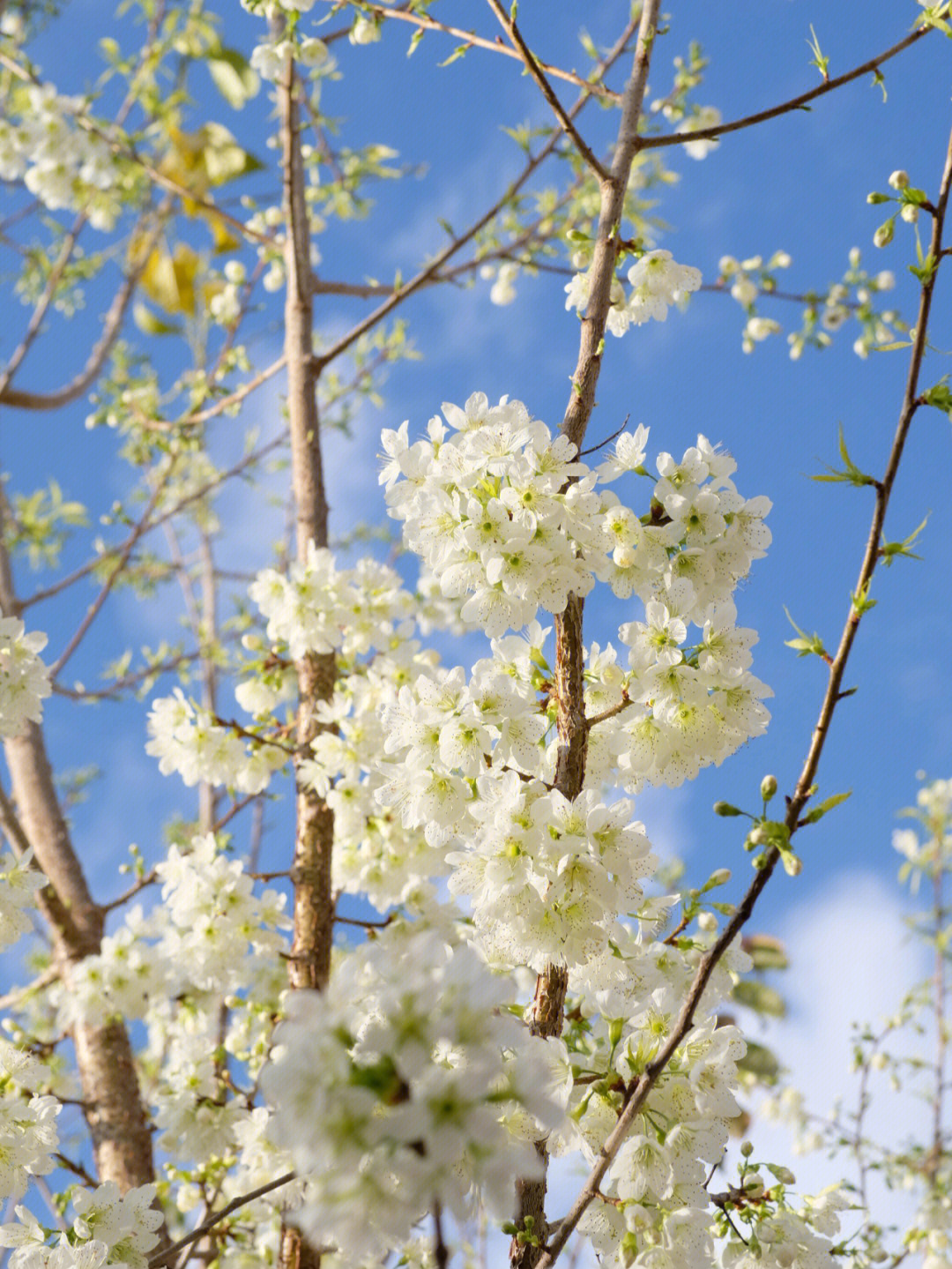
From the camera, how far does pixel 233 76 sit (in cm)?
503

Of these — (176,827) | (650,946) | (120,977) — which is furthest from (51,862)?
(650,946)

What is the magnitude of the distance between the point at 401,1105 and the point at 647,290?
1989 mm

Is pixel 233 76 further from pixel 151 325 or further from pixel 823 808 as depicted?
pixel 823 808

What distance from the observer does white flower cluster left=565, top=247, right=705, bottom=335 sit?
2396 millimetres

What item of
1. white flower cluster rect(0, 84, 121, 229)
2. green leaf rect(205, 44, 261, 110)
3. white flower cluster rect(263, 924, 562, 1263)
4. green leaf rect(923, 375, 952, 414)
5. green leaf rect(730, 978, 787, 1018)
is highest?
green leaf rect(205, 44, 261, 110)

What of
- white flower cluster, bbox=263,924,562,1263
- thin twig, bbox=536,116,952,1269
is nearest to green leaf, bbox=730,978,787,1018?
thin twig, bbox=536,116,952,1269

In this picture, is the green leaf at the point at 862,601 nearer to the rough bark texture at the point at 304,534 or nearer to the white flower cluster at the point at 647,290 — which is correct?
the white flower cluster at the point at 647,290

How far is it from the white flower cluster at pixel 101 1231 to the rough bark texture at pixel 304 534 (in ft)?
1.52

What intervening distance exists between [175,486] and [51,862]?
9.01 feet

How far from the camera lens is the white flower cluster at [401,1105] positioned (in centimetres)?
93

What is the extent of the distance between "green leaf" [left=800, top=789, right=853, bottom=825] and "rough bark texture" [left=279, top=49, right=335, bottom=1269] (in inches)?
68.7

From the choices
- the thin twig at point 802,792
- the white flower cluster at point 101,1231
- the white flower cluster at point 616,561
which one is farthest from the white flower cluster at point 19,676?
the thin twig at point 802,792

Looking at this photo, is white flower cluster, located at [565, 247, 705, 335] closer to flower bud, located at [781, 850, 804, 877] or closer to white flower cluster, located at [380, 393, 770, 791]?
white flower cluster, located at [380, 393, 770, 791]

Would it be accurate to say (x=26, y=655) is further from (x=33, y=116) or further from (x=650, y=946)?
(x=33, y=116)
